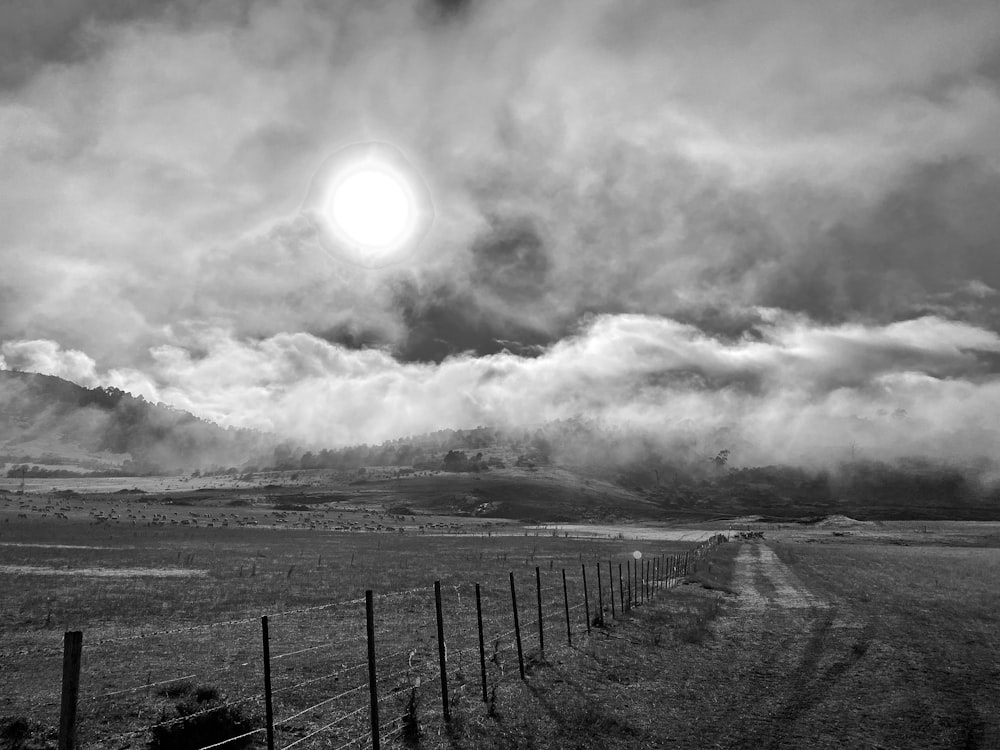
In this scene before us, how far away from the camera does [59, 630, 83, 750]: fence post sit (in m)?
7.73

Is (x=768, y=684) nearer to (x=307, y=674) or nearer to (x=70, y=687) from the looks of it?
(x=307, y=674)

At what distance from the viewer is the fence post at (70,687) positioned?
304 inches

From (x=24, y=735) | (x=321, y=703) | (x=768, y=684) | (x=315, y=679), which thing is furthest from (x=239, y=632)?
(x=768, y=684)

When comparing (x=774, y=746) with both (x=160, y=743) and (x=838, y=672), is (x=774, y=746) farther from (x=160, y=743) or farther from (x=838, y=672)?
(x=160, y=743)

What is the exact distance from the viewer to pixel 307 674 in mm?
19797

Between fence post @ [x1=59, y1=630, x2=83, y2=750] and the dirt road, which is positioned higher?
fence post @ [x1=59, y1=630, x2=83, y2=750]

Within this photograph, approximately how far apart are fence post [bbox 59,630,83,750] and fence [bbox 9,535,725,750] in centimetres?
1

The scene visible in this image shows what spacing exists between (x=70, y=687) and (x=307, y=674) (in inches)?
512

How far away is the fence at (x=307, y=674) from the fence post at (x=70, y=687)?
0.01m

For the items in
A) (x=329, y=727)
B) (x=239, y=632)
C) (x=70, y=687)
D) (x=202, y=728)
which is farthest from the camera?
(x=239, y=632)

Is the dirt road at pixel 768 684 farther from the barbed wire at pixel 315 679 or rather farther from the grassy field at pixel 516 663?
the barbed wire at pixel 315 679

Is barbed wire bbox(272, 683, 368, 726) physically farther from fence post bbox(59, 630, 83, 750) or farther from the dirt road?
fence post bbox(59, 630, 83, 750)

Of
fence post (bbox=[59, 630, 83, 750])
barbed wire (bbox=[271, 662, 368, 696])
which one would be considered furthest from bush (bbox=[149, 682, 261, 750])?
fence post (bbox=[59, 630, 83, 750])

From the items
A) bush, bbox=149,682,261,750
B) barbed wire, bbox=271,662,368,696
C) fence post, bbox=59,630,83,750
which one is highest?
fence post, bbox=59,630,83,750
